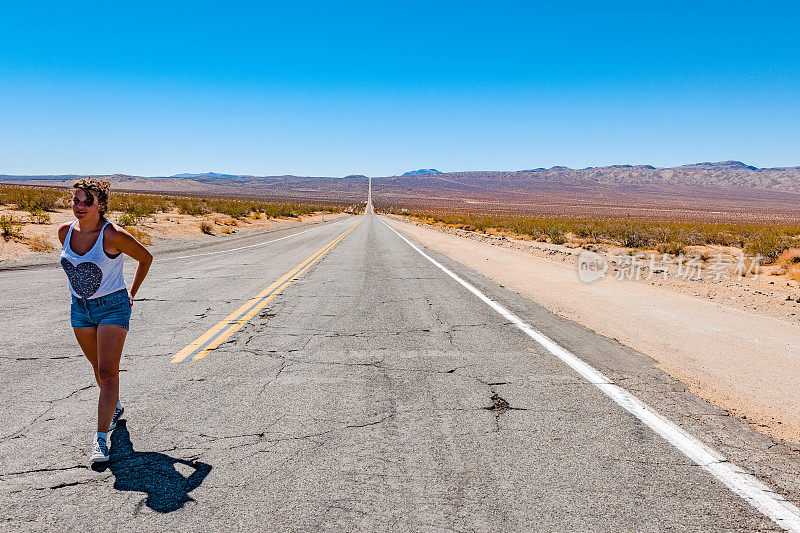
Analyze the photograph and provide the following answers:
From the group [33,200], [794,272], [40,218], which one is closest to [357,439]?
[794,272]

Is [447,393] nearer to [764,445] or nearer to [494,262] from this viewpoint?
[764,445]

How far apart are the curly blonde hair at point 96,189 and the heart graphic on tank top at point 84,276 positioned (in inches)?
15.1

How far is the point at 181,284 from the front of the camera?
32.7 feet

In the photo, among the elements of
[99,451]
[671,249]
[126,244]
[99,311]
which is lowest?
[99,451]

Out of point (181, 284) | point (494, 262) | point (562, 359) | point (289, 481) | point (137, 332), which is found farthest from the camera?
point (494, 262)

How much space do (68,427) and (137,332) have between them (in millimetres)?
2843

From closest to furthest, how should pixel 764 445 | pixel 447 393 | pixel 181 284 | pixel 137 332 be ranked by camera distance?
pixel 764 445 → pixel 447 393 → pixel 137 332 → pixel 181 284

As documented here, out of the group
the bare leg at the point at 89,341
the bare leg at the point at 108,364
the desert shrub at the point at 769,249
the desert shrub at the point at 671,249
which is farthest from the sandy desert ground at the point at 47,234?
the desert shrub at the point at 769,249

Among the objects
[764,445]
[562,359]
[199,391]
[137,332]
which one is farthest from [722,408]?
[137,332]

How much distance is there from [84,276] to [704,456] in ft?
14.1

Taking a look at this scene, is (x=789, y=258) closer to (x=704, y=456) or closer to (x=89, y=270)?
(x=704, y=456)

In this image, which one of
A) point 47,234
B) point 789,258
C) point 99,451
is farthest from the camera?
point 47,234

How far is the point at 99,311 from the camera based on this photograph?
10.5 ft

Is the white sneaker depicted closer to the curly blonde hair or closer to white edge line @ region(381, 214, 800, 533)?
the curly blonde hair
